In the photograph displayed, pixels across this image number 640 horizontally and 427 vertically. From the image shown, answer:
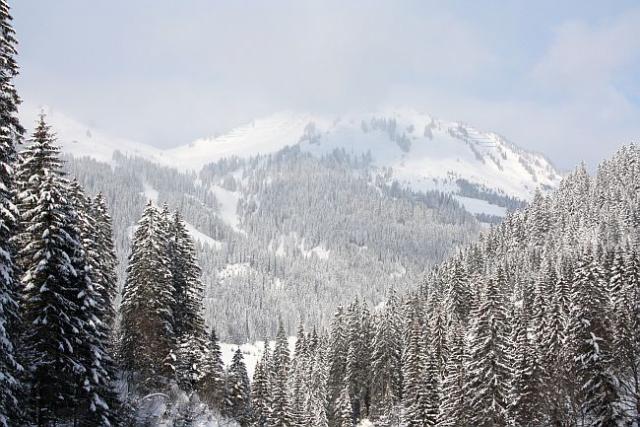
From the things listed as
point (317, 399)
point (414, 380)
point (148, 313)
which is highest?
point (148, 313)

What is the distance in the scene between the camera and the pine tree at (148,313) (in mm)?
38000

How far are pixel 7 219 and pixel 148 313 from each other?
2077 cm

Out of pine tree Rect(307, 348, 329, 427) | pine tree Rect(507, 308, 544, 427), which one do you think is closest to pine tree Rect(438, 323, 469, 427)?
pine tree Rect(507, 308, 544, 427)

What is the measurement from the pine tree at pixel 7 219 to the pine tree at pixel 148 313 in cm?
1823

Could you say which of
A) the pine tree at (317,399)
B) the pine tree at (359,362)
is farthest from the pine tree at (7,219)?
the pine tree at (359,362)

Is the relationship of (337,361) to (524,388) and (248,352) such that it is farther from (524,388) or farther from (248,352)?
(248,352)

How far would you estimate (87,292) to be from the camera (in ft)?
80.9

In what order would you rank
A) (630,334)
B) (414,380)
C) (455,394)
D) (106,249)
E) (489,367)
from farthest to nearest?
(414,380), (455,394), (630,334), (489,367), (106,249)

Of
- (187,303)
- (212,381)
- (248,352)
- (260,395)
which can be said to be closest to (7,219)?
(187,303)

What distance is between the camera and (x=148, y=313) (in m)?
38.4

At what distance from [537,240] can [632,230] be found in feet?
74.2

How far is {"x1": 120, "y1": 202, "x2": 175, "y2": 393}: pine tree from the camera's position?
38000 millimetres

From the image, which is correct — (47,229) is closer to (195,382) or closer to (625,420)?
(195,382)

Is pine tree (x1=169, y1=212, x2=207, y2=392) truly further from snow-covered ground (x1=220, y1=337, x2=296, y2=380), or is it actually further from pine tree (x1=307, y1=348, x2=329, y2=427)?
snow-covered ground (x1=220, y1=337, x2=296, y2=380)
